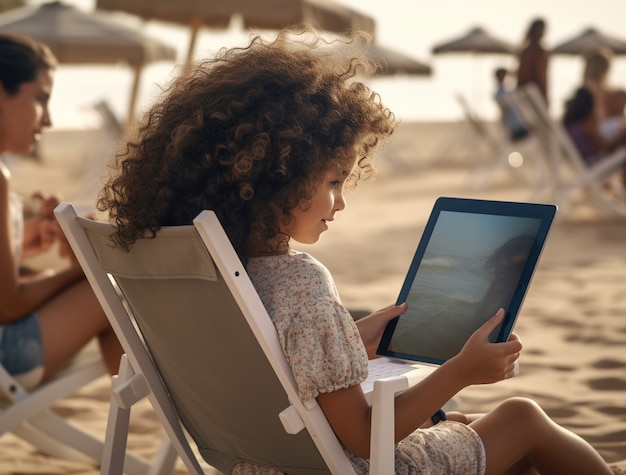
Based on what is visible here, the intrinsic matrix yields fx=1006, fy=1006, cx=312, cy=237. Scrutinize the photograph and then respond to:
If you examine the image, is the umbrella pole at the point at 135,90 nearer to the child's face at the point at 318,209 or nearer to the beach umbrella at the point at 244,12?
the beach umbrella at the point at 244,12

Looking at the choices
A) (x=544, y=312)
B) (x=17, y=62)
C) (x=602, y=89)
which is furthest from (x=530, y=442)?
(x=602, y=89)

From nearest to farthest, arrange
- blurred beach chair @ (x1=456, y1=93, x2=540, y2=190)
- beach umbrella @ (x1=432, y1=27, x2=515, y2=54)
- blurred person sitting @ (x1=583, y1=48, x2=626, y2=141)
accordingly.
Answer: blurred person sitting @ (x1=583, y1=48, x2=626, y2=141)
blurred beach chair @ (x1=456, y1=93, x2=540, y2=190)
beach umbrella @ (x1=432, y1=27, x2=515, y2=54)

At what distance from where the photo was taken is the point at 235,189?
6.04 ft

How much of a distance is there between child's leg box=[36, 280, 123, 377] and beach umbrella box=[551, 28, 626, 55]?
21.8 meters

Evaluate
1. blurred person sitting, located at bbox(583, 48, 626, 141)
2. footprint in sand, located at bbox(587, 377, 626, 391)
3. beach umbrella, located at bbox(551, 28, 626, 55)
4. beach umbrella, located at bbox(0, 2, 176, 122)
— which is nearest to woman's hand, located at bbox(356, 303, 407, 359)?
footprint in sand, located at bbox(587, 377, 626, 391)

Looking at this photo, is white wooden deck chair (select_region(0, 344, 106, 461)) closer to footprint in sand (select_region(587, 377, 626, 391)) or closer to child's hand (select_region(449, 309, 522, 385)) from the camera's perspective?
child's hand (select_region(449, 309, 522, 385))

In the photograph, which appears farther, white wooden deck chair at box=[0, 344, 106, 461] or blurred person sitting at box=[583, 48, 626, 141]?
blurred person sitting at box=[583, 48, 626, 141]

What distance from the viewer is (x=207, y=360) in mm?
1924

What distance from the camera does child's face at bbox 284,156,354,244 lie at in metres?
1.90


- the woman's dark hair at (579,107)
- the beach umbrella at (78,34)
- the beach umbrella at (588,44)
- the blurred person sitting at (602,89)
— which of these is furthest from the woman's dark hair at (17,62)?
the beach umbrella at (588,44)

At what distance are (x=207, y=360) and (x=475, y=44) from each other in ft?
75.2

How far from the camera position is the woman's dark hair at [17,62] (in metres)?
3.24

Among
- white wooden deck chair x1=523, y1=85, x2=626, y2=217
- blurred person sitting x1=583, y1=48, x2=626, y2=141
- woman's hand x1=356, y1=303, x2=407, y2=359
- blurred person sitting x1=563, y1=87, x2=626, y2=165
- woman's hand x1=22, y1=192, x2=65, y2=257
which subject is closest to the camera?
woman's hand x1=356, y1=303, x2=407, y2=359

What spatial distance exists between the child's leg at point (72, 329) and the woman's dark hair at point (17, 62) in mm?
733
